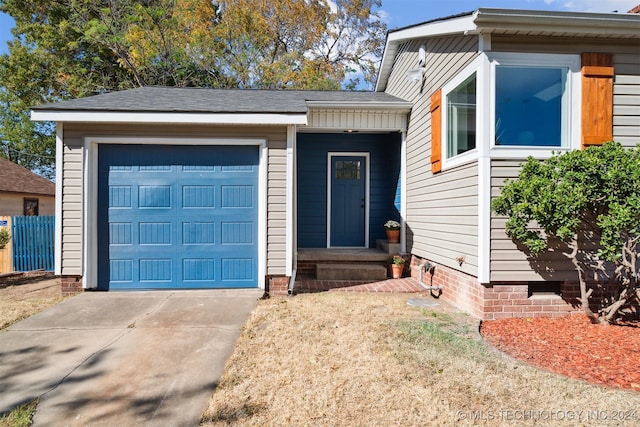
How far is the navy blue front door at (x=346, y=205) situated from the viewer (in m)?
7.49

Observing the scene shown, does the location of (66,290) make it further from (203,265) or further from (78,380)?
(78,380)

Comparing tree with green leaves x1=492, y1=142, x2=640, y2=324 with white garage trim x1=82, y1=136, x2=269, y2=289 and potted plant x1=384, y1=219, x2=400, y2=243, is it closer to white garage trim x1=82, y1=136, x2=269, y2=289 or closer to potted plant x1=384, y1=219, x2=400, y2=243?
potted plant x1=384, y1=219, x2=400, y2=243

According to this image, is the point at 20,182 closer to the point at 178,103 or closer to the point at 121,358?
the point at 178,103

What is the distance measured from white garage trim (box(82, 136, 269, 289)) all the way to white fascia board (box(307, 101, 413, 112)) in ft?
5.52

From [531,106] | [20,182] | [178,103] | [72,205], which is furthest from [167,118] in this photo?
[20,182]

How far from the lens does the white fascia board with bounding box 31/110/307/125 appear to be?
485 cm

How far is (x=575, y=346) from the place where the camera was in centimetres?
328

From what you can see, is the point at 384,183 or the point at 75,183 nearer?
the point at 75,183

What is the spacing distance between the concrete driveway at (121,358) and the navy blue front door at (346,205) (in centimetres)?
313

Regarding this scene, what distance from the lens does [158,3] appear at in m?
16.0

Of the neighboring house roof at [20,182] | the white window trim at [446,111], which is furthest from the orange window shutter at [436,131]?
the neighboring house roof at [20,182]

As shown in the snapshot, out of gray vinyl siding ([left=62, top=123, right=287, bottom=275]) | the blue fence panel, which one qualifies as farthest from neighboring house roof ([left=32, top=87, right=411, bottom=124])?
the blue fence panel

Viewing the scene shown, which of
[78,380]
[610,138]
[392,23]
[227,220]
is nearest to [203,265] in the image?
[227,220]

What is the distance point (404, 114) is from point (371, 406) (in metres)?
5.58
